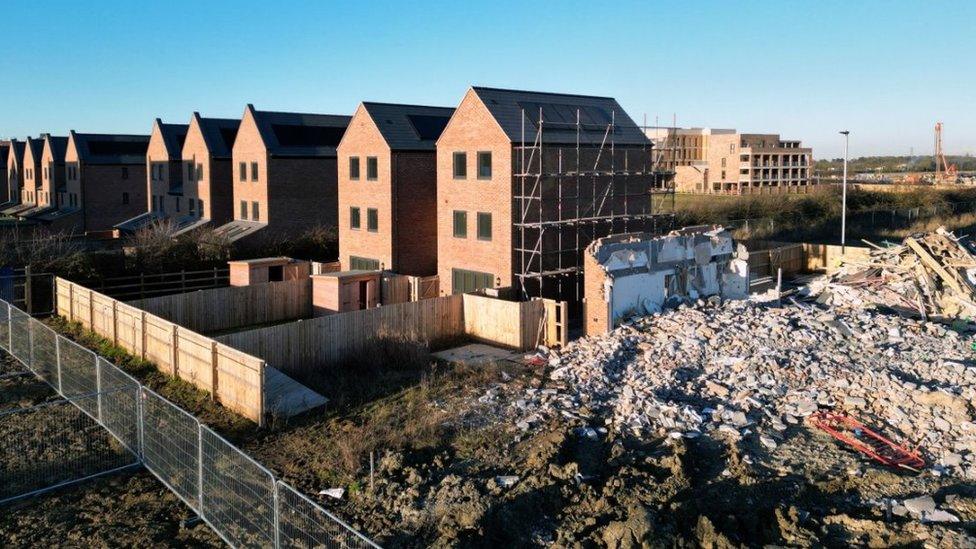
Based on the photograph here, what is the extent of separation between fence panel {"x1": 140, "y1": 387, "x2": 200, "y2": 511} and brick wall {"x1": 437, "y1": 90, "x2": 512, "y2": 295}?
1539 cm

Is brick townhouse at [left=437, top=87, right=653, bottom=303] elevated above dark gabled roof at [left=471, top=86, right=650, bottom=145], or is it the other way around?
dark gabled roof at [left=471, top=86, right=650, bottom=145]

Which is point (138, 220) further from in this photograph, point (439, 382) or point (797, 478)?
point (797, 478)

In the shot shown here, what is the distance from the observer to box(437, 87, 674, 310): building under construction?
92.8 ft

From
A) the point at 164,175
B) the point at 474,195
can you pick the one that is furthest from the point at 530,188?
the point at 164,175

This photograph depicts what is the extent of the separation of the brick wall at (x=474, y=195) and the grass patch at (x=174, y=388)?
484 inches

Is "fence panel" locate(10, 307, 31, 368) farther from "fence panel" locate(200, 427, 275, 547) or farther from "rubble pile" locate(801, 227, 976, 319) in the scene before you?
"rubble pile" locate(801, 227, 976, 319)

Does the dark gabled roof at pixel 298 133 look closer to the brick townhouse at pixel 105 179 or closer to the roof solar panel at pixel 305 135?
the roof solar panel at pixel 305 135

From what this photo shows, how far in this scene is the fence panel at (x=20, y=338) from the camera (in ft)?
70.4

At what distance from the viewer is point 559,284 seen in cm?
2920

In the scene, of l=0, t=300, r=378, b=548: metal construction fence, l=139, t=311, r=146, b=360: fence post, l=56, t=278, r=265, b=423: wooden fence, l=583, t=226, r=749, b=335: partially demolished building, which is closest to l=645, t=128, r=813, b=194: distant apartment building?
l=583, t=226, r=749, b=335: partially demolished building

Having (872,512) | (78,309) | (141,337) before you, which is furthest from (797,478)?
(78,309)

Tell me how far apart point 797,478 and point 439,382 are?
351 inches

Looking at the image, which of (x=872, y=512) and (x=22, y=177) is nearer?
(x=872, y=512)

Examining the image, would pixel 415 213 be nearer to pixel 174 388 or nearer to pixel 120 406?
pixel 174 388
